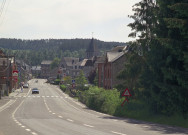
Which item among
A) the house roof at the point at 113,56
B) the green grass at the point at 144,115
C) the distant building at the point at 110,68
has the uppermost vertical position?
the house roof at the point at 113,56

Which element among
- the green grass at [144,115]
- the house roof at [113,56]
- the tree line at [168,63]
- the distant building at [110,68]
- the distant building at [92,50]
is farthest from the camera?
the distant building at [92,50]

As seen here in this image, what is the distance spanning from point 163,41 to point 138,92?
28.6ft

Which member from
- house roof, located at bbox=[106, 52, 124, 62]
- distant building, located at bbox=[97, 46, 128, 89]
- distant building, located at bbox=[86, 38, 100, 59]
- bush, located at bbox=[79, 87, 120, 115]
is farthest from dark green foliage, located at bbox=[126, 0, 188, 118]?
distant building, located at bbox=[86, 38, 100, 59]

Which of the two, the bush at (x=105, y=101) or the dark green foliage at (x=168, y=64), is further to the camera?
the bush at (x=105, y=101)

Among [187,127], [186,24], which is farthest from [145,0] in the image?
[187,127]

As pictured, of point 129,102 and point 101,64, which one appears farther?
point 101,64

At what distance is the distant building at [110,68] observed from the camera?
62594mm

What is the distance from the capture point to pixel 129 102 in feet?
101

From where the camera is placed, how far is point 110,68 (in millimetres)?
63688

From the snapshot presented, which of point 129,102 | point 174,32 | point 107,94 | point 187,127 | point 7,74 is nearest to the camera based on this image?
point 187,127

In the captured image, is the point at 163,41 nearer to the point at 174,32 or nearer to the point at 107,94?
the point at 174,32

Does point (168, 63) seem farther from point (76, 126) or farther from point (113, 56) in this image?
point (113, 56)

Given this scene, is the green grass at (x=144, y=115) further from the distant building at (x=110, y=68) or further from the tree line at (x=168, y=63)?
the distant building at (x=110, y=68)

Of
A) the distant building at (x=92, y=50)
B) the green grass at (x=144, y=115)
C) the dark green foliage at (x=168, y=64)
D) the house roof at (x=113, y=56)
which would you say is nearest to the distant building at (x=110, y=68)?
the house roof at (x=113, y=56)
